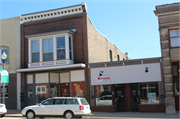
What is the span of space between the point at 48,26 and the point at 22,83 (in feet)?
20.8

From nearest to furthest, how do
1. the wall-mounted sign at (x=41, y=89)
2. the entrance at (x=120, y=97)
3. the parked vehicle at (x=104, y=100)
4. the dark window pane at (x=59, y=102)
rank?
the dark window pane at (x=59, y=102), the parked vehicle at (x=104, y=100), the entrance at (x=120, y=97), the wall-mounted sign at (x=41, y=89)

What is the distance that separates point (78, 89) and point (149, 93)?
6.41 m

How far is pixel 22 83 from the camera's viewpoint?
22.0 metres

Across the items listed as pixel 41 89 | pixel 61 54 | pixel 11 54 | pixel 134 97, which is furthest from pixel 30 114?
pixel 11 54

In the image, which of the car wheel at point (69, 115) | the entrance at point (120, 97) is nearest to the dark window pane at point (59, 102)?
the car wheel at point (69, 115)

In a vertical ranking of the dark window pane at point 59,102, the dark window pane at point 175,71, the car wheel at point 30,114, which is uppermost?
the dark window pane at point 175,71

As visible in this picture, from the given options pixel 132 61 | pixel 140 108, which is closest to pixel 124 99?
pixel 140 108

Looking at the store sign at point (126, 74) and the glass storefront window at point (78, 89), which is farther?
the glass storefront window at point (78, 89)

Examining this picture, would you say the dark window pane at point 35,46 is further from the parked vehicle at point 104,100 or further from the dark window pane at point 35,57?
the parked vehicle at point 104,100

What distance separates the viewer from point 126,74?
18.6 m

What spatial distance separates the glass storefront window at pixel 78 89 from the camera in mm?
20094

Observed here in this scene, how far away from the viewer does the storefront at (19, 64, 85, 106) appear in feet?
66.7

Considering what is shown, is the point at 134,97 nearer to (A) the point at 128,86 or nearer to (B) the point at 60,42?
(A) the point at 128,86

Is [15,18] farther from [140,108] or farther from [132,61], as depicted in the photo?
[140,108]
